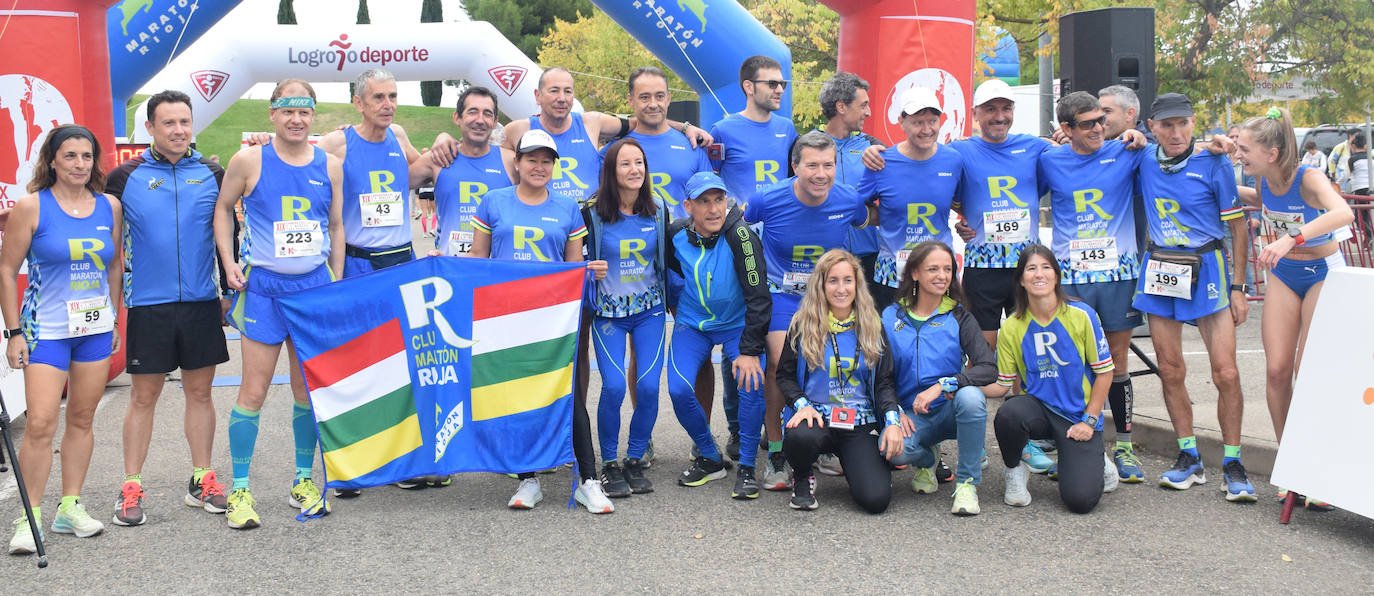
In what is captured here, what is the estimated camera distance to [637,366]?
5645mm

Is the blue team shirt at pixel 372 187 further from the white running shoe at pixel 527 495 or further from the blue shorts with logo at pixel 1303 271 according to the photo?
the blue shorts with logo at pixel 1303 271

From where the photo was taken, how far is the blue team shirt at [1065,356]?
5359 mm

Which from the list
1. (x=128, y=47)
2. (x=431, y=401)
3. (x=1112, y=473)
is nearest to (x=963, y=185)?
(x=1112, y=473)

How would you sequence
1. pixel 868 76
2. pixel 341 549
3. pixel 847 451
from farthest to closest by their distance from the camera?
pixel 868 76, pixel 847 451, pixel 341 549

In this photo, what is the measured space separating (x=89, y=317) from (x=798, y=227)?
322 centimetres

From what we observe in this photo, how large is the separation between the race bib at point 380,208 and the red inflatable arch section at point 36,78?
3056 mm

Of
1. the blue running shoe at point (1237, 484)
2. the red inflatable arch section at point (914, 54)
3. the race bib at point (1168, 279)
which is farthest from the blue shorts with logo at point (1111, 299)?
the red inflatable arch section at point (914, 54)

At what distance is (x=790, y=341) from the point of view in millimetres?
5398

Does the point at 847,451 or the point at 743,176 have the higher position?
the point at 743,176

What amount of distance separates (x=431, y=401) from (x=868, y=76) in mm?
5451

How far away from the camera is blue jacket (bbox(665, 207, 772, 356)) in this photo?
5.53 meters

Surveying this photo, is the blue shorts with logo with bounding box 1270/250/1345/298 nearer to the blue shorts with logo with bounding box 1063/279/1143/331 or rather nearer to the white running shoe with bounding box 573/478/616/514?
the blue shorts with logo with bounding box 1063/279/1143/331

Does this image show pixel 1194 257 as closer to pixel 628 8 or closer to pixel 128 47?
pixel 628 8

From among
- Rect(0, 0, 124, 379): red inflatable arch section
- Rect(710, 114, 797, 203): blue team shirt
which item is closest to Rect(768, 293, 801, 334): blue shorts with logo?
Rect(710, 114, 797, 203): blue team shirt
